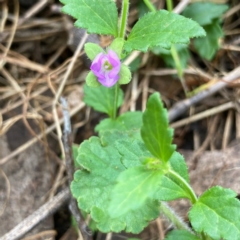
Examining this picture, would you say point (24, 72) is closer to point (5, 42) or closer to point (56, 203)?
point (5, 42)

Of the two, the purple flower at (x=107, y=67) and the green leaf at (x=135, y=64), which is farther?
the green leaf at (x=135, y=64)

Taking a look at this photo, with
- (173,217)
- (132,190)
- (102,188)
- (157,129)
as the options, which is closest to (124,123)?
(102,188)

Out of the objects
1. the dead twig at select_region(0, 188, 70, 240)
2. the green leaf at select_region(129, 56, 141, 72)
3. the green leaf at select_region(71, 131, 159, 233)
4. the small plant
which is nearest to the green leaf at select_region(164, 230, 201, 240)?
the small plant

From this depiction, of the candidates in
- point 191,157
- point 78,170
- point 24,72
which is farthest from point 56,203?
point 24,72

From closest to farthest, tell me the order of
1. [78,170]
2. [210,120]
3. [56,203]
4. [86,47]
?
[86,47] → [78,170] → [56,203] → [210,120]

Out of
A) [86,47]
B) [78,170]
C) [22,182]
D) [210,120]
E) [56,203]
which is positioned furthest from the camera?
[210,120]

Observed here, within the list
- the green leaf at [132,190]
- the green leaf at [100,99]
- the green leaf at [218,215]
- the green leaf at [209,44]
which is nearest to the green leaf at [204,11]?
the green leaf at [209,44]

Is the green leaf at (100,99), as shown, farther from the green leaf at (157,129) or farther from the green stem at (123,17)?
the green leaf at (157,129)
